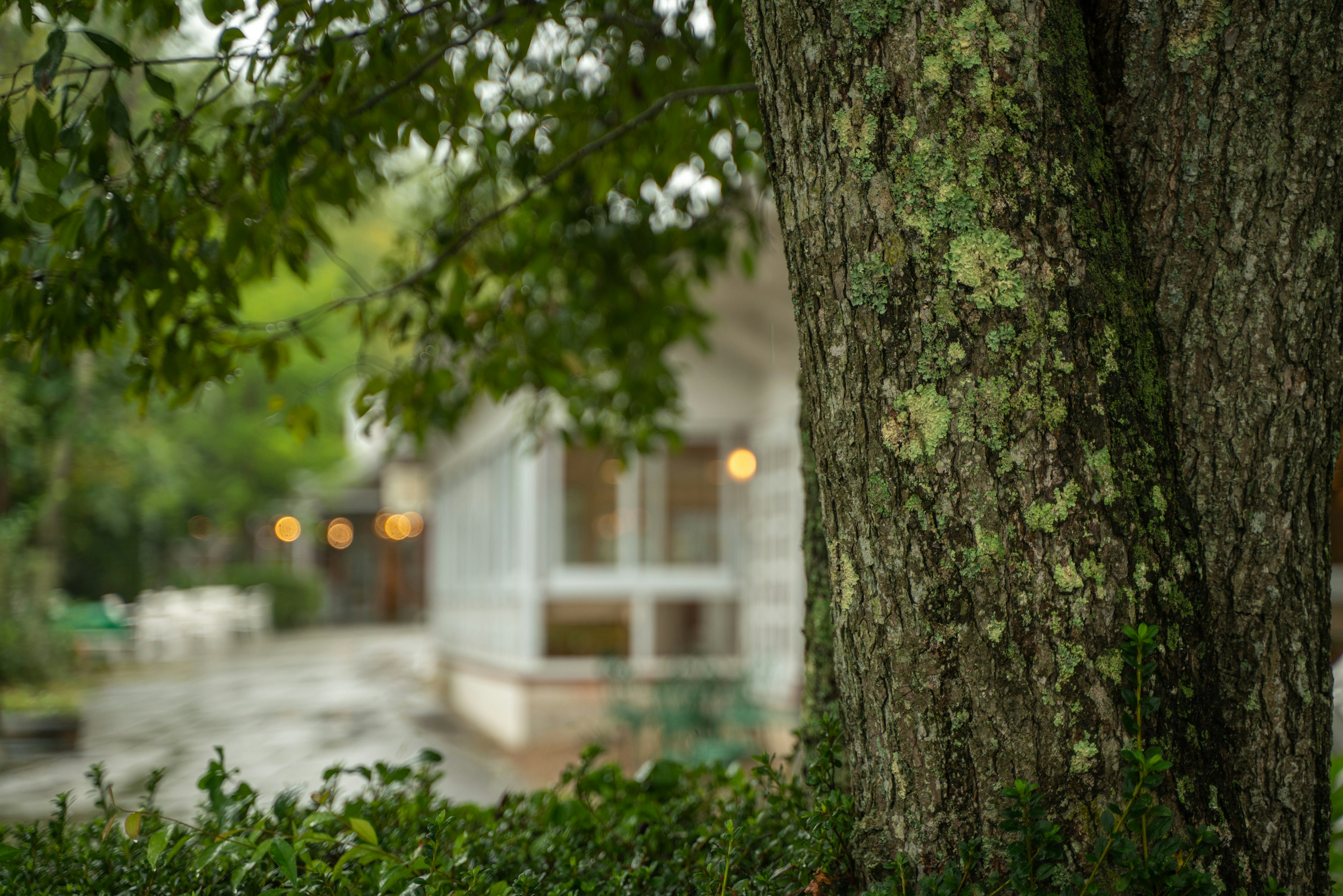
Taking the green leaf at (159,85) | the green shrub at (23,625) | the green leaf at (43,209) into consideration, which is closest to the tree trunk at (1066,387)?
the green leaf at (159,85)

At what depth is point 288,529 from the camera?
31.3 meters

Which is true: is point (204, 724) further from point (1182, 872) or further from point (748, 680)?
point (1182, 872)

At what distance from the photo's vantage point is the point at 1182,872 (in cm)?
127

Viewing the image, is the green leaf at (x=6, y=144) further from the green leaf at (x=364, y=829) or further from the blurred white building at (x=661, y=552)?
the blurred white building at (x=661, y=552)

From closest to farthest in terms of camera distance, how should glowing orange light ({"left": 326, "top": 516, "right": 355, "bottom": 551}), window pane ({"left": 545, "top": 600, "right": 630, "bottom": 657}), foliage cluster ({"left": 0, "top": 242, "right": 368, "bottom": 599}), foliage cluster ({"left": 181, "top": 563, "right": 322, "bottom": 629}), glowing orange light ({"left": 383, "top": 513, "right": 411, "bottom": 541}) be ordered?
window pane ({"left": 545, "top": 600, "right": 630, "bottom": 657}) → foliage cluster ({"left": 0, "top": 242, "right": 368, "bottom": 599}) → foliage cluster ({"left": 181, "top": 563, "right": 322, "bottom": 629}) → glowing orange light ({"left": 383, "top": 513, "right": 411, "bottom": 541}) → glowing orange light ({"left": 326, "top": 516, "right": 355, "bottom": 551})

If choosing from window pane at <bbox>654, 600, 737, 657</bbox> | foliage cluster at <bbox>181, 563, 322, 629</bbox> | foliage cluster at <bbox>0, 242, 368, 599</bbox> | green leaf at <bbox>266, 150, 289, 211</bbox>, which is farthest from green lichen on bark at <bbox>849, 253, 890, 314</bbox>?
foliage cluster at <bbox>181, 563, 322, 629</bbox>

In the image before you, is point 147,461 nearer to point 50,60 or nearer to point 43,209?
point 43,209

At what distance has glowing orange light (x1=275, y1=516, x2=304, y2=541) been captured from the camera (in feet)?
102

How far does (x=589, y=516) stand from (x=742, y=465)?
158 cm

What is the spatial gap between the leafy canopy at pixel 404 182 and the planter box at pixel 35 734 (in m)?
4.77

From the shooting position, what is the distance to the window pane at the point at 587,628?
9555 mm

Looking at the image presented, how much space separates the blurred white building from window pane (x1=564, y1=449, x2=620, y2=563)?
→ 0.01 m

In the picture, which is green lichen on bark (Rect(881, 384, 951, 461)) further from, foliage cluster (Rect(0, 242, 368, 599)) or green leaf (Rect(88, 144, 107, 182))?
foliage cluster (Rect(0, 242, 368, 599))

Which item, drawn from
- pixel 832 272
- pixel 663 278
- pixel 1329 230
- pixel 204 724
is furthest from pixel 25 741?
pixel 1329 230
